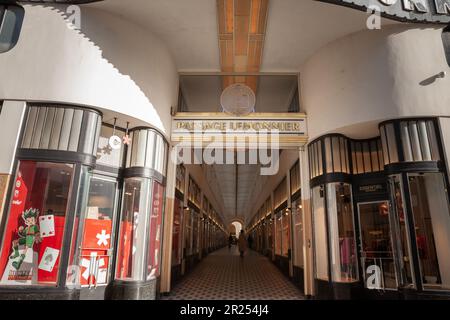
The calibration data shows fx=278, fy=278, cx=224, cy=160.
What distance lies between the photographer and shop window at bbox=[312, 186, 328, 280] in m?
6.00

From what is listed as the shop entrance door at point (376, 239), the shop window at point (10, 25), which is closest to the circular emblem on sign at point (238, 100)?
the shop entrance door at point (376, 239)

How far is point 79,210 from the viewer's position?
4820 millimetres

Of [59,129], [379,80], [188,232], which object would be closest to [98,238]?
[59,129]

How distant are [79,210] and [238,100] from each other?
462cm

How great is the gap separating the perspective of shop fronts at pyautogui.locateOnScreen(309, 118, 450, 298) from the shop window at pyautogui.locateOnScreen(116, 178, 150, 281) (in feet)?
12.5

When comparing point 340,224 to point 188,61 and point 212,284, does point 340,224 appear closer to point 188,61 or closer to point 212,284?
point 212,284

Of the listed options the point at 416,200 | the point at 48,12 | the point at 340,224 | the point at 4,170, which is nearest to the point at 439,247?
→ the point at 416,200

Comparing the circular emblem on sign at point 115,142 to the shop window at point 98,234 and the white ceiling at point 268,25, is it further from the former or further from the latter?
the white ceiling at point 268,25

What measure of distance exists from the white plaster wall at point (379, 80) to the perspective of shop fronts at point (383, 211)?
1.00ft

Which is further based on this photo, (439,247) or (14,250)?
(439,247)

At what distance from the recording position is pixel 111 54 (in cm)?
561

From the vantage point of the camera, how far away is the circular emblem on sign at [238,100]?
720cm

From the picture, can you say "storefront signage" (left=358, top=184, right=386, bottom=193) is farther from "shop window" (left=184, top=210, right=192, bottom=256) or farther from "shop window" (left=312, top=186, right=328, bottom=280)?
"shop window" (left=184, top=210, right=192, bottom=256)

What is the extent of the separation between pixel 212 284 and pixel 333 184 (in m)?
4.32
